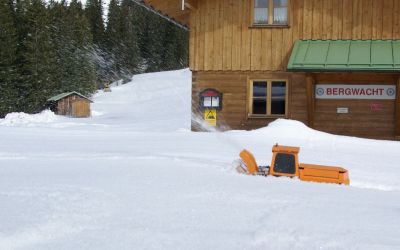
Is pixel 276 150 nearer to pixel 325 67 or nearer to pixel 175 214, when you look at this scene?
pixel 175 214

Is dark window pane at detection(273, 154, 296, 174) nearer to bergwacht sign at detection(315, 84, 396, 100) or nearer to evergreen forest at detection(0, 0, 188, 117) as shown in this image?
bergwacht sign at detection(315, 84, 396, 100)

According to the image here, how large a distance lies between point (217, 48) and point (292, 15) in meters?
2.77

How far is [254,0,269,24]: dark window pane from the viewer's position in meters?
16.8

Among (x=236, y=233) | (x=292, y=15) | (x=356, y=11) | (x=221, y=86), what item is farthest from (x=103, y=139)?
(x=236, y=233)

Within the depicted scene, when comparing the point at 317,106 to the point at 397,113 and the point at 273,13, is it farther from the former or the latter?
the point at 273,13

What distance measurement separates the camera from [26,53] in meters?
47.0

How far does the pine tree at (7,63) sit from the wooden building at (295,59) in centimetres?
3240

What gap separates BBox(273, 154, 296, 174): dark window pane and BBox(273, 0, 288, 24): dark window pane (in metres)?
10.1

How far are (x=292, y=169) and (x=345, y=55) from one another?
9.03 m

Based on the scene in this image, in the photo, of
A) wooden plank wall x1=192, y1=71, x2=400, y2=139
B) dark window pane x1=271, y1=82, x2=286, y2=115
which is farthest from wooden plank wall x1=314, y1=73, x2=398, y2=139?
dark window pane x1=271, y1=82, x2=286, y2=115

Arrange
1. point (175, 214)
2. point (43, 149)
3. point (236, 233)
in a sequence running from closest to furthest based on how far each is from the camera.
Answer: point (236, 233) < point (175, 214) < point (43, 149)

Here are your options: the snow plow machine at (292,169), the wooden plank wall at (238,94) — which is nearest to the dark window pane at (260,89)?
the wooden plank wall at (238,94)

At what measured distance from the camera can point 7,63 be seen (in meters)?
45.1

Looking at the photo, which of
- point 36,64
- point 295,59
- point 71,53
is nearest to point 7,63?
point 36,64
